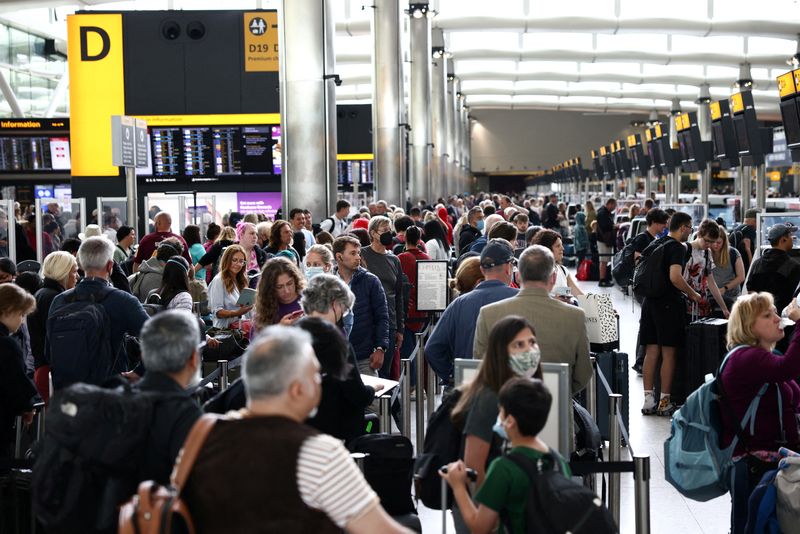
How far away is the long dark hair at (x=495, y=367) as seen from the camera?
4.11m

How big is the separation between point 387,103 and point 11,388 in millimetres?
20964

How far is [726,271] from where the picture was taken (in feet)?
34.8

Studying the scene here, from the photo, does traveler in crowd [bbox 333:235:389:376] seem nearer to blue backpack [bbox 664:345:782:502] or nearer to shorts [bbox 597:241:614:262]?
blue backpack [bbox 664:345:782:502]

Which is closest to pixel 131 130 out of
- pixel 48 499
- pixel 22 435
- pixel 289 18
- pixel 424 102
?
pixel 289 18

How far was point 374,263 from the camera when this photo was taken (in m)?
8.89

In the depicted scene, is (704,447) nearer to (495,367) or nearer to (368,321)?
(495,367)

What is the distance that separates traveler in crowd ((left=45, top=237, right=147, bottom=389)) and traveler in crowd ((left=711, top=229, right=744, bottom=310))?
20.8ft

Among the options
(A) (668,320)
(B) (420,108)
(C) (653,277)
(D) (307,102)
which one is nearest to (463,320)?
(C) (653,277)

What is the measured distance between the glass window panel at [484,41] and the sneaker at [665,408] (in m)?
36.6

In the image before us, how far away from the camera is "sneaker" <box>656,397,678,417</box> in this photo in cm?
930

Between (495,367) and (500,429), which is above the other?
(495,367)

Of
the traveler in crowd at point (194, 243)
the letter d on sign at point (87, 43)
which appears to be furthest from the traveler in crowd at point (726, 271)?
the letter d on sign at point (87, 43)

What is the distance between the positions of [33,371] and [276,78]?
14327mm

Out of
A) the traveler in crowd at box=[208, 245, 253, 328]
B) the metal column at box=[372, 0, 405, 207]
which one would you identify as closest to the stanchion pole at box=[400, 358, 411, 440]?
the traveler in crowd at box=[208, 245, 253, 328]
